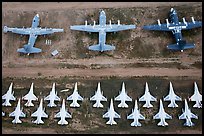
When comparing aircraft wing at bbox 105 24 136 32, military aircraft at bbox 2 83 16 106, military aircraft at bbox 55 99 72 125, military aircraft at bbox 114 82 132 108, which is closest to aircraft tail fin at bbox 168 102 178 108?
military aircraft at bbox 114 82 132 108

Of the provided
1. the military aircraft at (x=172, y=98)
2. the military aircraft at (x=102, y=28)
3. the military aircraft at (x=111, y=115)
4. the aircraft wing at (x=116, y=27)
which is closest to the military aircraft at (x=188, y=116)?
the military aircraft at (x=172, y=98)

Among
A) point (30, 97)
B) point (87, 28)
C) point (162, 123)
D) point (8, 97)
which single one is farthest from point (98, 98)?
point (8, 97)

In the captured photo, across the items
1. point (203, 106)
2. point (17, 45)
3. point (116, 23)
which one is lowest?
point (203, 106)

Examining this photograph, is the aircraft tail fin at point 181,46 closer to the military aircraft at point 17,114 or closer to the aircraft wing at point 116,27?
the aircraft wing at point 116,27

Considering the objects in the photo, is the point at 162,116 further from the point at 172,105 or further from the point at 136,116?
the point at 136,116

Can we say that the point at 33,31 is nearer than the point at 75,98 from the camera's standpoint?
No

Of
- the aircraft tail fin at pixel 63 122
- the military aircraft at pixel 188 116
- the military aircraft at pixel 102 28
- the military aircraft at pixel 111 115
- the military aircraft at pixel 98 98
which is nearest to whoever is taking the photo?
the military aircraft at pixel 188 116

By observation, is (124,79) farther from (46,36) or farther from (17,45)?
(17,45)

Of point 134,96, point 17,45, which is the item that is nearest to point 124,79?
point 134,96
